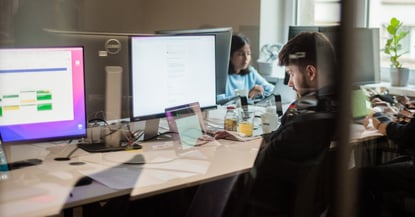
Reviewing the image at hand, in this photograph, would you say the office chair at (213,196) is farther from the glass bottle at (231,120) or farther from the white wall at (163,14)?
the white wall at (163,14)

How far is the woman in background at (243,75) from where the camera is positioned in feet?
9.81

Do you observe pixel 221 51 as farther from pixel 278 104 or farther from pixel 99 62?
Answer: pixel 99 62

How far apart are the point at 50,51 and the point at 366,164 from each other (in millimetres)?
1264

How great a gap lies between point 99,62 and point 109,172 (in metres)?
0.61

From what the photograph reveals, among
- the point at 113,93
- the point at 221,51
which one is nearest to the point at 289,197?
the point at 113,93

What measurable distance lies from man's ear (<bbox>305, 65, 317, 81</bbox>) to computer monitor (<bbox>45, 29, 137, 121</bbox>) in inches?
29.4

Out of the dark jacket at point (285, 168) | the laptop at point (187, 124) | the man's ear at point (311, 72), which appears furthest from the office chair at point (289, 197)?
the laptop at point (187, 124)

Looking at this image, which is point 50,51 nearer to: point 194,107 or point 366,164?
point 194,107

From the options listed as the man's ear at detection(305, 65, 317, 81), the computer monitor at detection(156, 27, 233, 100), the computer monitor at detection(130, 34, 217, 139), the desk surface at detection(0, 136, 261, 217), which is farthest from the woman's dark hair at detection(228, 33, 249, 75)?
the man's ear at detection(305, 65, 317, 81)

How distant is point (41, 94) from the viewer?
2.02 metres

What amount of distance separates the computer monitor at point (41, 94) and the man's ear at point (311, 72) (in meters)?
0.86

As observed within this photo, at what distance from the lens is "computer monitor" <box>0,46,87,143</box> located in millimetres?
1950

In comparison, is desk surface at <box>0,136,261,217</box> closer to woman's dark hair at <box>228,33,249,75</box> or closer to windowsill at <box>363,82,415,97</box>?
woman's dark hair at <box>228,33,249,75</box>

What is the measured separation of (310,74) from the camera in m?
2.02
